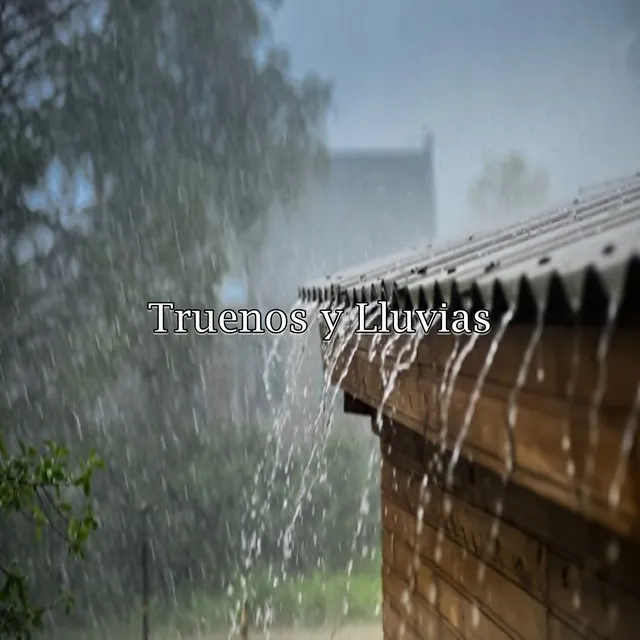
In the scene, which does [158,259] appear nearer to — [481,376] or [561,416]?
[481,376]

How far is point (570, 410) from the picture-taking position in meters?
0.77

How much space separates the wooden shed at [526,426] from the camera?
27.4 inches

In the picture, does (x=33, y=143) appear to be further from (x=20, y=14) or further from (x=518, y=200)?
(x=518, y=200)

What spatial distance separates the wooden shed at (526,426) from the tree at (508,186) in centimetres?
437

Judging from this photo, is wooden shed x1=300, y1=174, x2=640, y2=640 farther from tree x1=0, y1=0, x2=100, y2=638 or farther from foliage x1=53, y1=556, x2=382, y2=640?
tree x1=0, y1=0, x2=100, y2=638

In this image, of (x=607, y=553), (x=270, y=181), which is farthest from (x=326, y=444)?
(x=607, y=553)

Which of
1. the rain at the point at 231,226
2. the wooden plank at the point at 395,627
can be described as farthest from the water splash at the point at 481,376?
the rain at the point at 231,226

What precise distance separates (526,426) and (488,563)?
49 cm

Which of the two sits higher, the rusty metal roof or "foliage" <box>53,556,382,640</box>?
the rusty metal roof

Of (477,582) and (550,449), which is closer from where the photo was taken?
(550,449)

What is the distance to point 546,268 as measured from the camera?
75 centimetres

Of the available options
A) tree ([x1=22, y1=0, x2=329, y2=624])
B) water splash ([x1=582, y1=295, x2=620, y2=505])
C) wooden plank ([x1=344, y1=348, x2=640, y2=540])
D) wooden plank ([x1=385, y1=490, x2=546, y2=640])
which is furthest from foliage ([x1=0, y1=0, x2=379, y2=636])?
water splash ([x1=582, y1=295, x2=620, y2=505])

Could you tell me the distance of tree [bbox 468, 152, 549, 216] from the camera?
6000 millimetres

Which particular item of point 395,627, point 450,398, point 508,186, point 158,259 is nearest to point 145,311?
point 158,259
